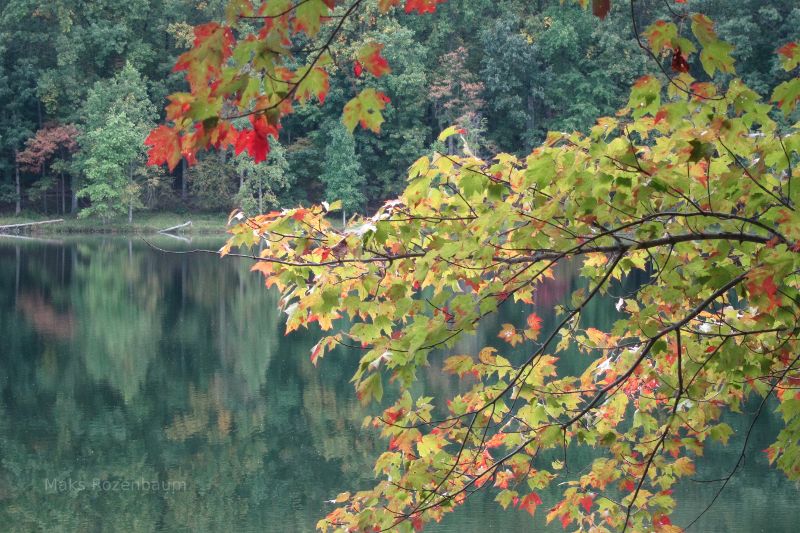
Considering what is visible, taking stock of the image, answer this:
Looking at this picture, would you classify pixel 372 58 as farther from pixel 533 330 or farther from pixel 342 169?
pixel 342 169

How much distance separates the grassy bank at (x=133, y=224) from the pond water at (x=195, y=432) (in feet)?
53.6

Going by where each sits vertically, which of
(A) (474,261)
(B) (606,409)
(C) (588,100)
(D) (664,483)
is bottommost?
(D) (664,483)

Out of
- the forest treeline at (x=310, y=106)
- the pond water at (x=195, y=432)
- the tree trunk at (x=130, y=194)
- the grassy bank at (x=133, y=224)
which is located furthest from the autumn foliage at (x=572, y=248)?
the grassy bank at (x=133, y=224)

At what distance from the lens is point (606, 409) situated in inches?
131

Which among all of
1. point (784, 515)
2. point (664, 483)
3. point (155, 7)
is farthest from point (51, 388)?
point (155, 7)

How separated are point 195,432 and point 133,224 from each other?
2560 cm

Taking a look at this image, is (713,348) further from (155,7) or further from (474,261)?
(155,7)

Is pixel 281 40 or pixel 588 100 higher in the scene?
pixel 588 100

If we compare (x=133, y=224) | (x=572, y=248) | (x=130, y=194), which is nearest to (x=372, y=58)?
(x=572, y=248)

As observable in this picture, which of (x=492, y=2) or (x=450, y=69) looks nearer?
(x=450, y=69)

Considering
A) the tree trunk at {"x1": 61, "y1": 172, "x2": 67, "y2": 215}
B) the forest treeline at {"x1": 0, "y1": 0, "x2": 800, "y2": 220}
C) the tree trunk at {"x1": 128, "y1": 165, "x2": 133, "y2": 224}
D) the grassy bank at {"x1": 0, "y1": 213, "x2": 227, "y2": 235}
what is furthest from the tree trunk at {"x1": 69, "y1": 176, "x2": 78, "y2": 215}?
the tree trunk at {"x1": 128, "y1": 165, "x2": 133, "y2": 224}

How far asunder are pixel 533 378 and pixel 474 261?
0.56m

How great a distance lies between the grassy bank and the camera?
3356cm

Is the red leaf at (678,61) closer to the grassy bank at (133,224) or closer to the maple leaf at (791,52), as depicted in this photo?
the maple leaf at (791,52)
